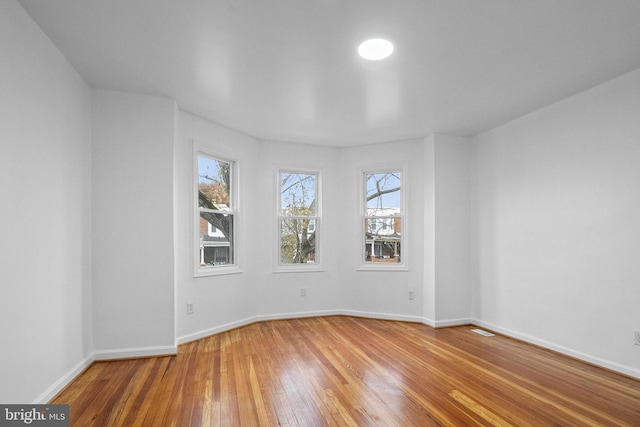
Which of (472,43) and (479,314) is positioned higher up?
(472,43)

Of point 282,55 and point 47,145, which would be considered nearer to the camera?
point 47,145

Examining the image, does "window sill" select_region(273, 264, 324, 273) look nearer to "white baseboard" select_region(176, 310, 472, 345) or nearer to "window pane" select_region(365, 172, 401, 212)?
"white baseboard" select_region(176, 310, 472, 345)

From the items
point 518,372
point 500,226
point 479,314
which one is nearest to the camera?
point 518,372

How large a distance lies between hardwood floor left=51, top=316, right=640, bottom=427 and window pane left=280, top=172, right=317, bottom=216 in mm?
1930

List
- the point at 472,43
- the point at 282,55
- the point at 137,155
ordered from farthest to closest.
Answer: the point at 137,155 → the point at 282,55 → the point at 472,43

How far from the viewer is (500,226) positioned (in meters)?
4.16

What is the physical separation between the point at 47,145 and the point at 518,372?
4.03 m

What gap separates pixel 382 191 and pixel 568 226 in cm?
231

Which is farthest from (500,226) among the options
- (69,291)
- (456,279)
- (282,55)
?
(69,291)

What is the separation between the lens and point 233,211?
4.41m

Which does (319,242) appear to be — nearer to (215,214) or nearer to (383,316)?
(383,316)

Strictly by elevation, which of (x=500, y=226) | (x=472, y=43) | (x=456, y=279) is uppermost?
(x=472, y=43)

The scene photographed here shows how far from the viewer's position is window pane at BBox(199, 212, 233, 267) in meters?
4.07

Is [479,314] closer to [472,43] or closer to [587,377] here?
[587,377]
